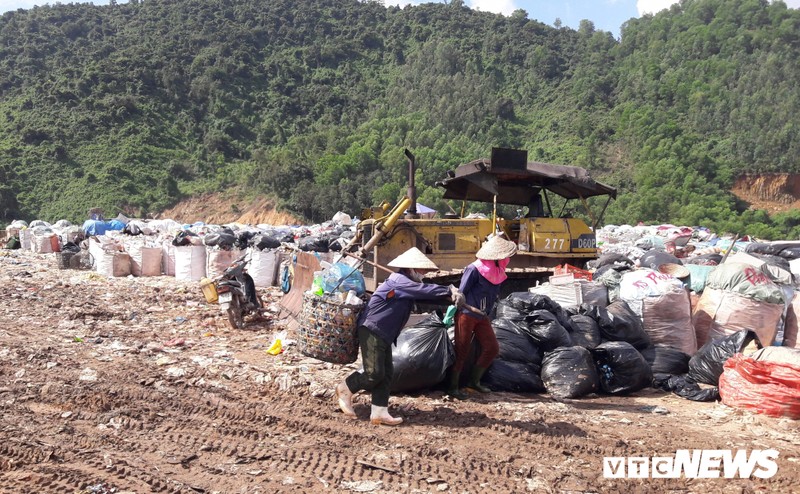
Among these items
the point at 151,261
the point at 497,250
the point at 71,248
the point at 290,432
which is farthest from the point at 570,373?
the point at 71,248

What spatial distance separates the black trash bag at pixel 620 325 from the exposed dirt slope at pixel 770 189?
3923cm

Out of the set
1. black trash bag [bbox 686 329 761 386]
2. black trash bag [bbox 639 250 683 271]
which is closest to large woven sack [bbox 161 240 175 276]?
black trash bag [bbox 639 250 683 271]

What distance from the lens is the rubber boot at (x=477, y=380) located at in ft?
16.6

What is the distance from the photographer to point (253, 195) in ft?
125

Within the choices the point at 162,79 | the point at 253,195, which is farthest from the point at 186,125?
the point at 253,195

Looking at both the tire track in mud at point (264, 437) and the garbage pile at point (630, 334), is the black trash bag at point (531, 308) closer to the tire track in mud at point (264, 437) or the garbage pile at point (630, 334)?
the garbage pile at point (630, 334)

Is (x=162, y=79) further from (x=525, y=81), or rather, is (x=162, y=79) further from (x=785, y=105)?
(x=785, y=105)

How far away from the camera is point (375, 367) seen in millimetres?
4246

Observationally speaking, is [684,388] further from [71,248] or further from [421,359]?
[71,248]

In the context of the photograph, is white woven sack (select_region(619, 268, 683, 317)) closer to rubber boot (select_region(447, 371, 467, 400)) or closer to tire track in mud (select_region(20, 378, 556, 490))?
rubber boot (select_region(447, 371, 467, 400))

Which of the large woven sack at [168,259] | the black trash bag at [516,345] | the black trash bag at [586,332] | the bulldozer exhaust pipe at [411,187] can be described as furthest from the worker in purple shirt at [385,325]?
the large woven sack at [168,259]

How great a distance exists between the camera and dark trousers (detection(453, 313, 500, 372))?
15.9ft

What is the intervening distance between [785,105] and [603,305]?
47.6m

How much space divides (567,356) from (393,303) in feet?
5.57
